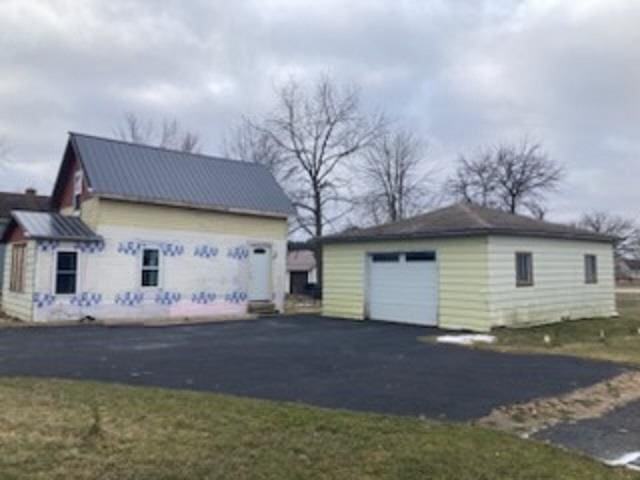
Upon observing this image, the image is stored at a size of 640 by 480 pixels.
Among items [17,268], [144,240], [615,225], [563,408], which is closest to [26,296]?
[17,268]

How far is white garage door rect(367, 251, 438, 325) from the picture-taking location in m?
17.0

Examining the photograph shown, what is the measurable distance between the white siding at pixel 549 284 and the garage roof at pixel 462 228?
313 millimetres

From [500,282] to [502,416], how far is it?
30.7 feet

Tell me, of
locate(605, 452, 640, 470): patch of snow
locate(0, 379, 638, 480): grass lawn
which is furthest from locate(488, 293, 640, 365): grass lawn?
locate(0, 379, 638, 480): grass lawn

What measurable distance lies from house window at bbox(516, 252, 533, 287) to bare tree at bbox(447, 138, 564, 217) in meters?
25.0

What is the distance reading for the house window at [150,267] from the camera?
18906mm

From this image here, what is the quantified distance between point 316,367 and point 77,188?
1361cm

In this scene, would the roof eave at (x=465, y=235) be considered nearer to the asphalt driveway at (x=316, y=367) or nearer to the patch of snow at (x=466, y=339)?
the patch of snow at (x=466, y=339)

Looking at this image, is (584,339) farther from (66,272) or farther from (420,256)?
(66,272)

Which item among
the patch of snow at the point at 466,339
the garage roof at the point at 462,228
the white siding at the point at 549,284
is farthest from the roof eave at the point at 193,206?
the patch of snow at the point at 466,339

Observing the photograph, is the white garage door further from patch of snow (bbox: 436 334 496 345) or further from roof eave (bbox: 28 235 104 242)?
roof eave (bbox: 28 235 104 242)

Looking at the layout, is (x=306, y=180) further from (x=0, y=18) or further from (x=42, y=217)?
(x=0, y=18)

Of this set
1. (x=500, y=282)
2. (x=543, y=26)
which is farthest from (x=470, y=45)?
(x=500, y=282)

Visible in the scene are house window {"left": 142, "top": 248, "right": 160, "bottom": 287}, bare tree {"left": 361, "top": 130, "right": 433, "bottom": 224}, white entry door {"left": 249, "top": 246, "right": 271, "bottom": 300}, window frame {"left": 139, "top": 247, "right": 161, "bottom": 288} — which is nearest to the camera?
window frame {"left": 139, "top": 247, "right": 161, "bottom": 288}
